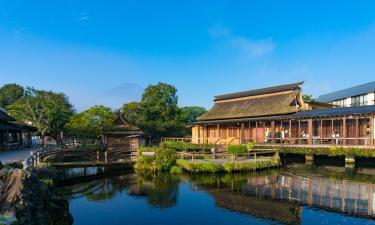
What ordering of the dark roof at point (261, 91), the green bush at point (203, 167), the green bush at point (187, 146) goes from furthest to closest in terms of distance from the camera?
the dark roof at point (261, 91)
the green bush at point (187, 146)
the green bush at point (203, 167)

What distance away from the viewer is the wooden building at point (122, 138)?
3684 centimetres

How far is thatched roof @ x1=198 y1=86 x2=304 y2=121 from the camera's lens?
3700cm

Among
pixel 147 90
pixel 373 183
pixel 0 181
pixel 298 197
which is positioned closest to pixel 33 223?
pixel 0 181

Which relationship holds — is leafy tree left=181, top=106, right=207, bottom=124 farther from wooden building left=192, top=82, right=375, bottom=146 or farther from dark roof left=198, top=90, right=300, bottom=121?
dark roof left=198, top=90, right=300, bottom=121

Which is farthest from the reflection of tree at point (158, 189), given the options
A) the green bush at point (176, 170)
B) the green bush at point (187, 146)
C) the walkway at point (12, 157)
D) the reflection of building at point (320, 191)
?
the green bush at point (187, 146)

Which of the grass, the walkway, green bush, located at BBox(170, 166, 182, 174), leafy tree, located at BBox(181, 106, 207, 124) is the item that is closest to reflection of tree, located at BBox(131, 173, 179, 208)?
green bush, located at BBox(170, 166, 182, 174)

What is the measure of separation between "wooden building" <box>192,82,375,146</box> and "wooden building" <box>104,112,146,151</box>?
9251 mm

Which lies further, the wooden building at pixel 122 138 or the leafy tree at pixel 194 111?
the leafy tree at pixel 194 111

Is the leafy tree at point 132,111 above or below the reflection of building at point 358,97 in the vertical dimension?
below

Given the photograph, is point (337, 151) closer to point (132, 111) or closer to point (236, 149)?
point (236, 149)

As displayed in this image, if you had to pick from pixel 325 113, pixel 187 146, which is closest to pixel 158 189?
pixel 187 146

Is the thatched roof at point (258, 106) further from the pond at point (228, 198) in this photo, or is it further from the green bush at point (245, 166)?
the pond at point (228, 198)

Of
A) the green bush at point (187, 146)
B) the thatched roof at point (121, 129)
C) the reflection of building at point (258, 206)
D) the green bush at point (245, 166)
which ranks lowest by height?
the reflection of building at point (258, 206)

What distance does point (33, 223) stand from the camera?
8.94m
